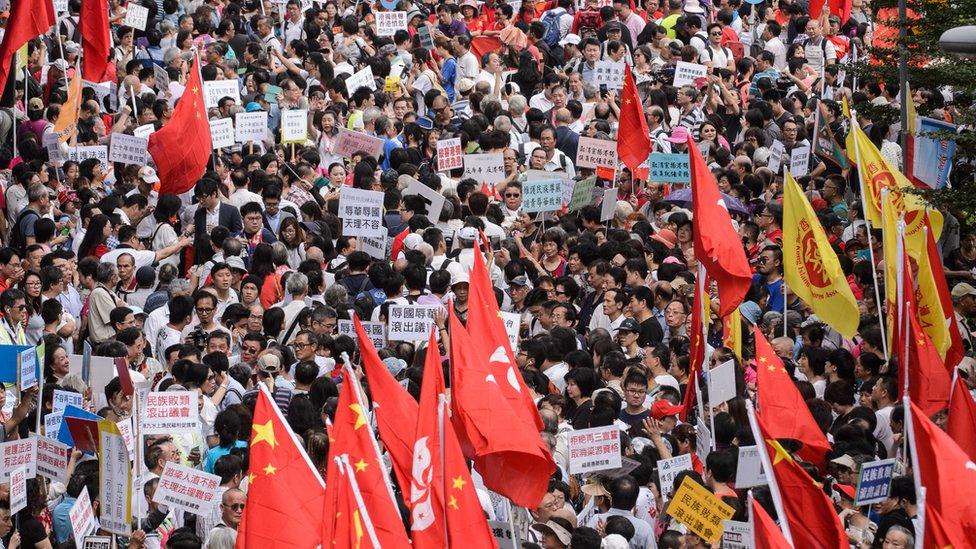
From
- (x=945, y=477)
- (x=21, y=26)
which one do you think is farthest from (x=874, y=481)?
(x=21, y=26)

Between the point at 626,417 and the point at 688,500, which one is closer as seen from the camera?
the point at 688,500

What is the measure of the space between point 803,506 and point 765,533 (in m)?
0.78

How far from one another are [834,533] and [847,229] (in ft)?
21.8

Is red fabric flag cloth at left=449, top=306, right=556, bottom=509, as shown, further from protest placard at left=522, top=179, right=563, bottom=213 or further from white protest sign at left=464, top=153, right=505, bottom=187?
white protest sign at left=464, top=153, right=505, bottom=187

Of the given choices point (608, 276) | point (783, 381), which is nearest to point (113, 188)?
point (608, 276)

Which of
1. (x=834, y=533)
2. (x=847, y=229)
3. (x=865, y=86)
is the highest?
(x=865, y=86)

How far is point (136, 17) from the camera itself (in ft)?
71.3

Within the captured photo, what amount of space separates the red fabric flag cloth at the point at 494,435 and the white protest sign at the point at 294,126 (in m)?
8.26

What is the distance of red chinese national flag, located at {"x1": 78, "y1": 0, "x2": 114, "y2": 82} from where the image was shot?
19.7m

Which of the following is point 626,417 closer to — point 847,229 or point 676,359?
point 676,359

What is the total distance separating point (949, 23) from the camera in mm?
15492

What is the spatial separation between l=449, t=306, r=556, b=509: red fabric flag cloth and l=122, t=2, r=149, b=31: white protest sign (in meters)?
12.1

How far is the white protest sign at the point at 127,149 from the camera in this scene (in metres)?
17.4

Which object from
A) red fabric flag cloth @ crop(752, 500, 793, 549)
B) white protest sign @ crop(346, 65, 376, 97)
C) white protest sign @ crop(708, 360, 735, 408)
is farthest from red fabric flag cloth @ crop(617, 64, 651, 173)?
red fabric flag cloth @ crop(752, 500, 793, 549)
